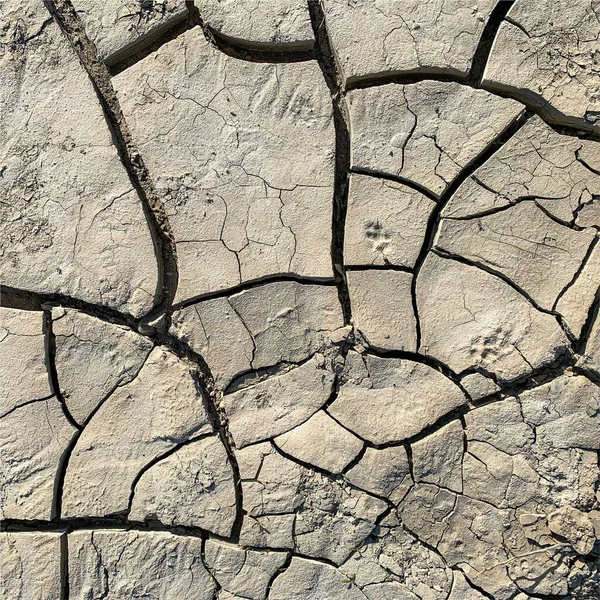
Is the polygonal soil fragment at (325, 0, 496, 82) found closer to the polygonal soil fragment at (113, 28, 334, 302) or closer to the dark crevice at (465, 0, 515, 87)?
the dark crevice at (465, 0, 515, 87)

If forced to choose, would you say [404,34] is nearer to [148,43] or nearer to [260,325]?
[148,43]

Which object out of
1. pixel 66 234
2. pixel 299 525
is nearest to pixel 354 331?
pixel 299 525

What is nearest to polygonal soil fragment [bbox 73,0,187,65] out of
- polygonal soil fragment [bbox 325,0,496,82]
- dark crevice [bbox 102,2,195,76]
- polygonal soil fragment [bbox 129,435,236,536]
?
dark crevice [bbox 102,2,195,76]

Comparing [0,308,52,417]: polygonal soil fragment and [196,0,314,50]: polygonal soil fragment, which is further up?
[196,0,314,50]: polygonal soil fragment

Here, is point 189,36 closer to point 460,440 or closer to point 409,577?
point 460,440

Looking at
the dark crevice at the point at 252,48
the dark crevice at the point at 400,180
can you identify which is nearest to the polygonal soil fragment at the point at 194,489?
the dark crevice at the point at 400,180

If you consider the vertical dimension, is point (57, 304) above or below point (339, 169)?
below

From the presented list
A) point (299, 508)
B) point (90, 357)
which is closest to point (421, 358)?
point (299, 508)
